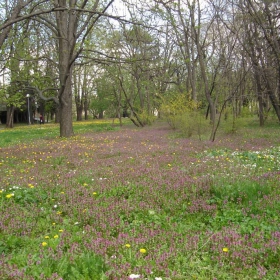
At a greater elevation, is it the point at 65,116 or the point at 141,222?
the point at 65,116

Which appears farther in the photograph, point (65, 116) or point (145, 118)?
point (145, 118)

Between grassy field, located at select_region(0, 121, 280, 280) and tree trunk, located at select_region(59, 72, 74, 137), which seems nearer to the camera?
grassy field, located at select_region(0, 121, 280, 280)

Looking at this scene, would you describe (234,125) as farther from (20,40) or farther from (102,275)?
(102,275)

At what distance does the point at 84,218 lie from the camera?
4.58m

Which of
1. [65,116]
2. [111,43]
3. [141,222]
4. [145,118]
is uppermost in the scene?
[111,43]

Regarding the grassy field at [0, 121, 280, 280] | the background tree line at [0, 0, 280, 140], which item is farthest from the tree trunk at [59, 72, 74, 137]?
the grassy field at [0, 121, 280, 280]

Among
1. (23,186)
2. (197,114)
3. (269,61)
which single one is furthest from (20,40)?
(269,61)

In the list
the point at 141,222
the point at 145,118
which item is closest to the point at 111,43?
the point at 145,118

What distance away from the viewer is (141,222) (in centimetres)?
446

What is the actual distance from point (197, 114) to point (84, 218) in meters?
13.3

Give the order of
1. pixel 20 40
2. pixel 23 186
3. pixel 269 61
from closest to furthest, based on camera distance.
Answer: pixel 23 186 < pixel 20 40 < pixel 269 61

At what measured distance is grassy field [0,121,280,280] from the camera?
310 centimetres

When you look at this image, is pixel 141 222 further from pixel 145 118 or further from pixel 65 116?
pixel 145 118

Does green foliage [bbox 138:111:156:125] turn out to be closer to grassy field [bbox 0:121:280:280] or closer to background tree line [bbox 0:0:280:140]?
background tree line [bbox 0:0:280:140]
